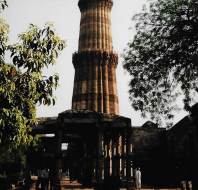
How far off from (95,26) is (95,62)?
14.2ft

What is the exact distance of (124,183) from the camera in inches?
730

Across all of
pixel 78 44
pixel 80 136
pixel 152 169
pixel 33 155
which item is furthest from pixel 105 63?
pixel 33 155

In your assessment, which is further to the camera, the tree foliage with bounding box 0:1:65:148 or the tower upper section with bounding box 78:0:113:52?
the tower upper section with bounding box 78:0:113:52

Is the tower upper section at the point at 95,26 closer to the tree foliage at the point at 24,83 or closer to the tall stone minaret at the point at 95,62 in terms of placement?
the tall stone minaret at the point at 95,62

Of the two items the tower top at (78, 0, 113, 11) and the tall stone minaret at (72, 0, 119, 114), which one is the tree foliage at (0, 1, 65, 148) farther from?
the tower top at (78, 0, 113, 11)

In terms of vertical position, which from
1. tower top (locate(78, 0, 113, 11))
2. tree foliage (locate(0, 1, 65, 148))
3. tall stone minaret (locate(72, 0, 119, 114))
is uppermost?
tower top (locate(78, 0, 113, 11))

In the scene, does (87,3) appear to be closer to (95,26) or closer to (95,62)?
(95,26)

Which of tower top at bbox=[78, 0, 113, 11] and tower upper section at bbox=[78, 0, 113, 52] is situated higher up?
tower top at bbox=[78, 0, 113, 11]

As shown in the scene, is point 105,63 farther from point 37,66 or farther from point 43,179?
point 37,66

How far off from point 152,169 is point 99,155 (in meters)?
13.5

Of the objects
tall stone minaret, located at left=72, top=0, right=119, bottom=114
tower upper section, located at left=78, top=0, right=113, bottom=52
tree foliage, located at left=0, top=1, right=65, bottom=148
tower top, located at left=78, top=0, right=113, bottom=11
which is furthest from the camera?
tower top, located at left=78, top=0, right=113, bottom=11

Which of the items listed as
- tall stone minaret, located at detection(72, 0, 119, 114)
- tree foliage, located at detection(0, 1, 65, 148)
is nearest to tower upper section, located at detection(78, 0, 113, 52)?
tall stone minaret, located at detection(72, 0, 119, 114)

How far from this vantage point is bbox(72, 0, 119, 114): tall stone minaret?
127 ft

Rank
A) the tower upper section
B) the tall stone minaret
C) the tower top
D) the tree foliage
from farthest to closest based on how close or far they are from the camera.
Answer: the tower top, the tower upper section, the tall stone minaret, the tree foliage
